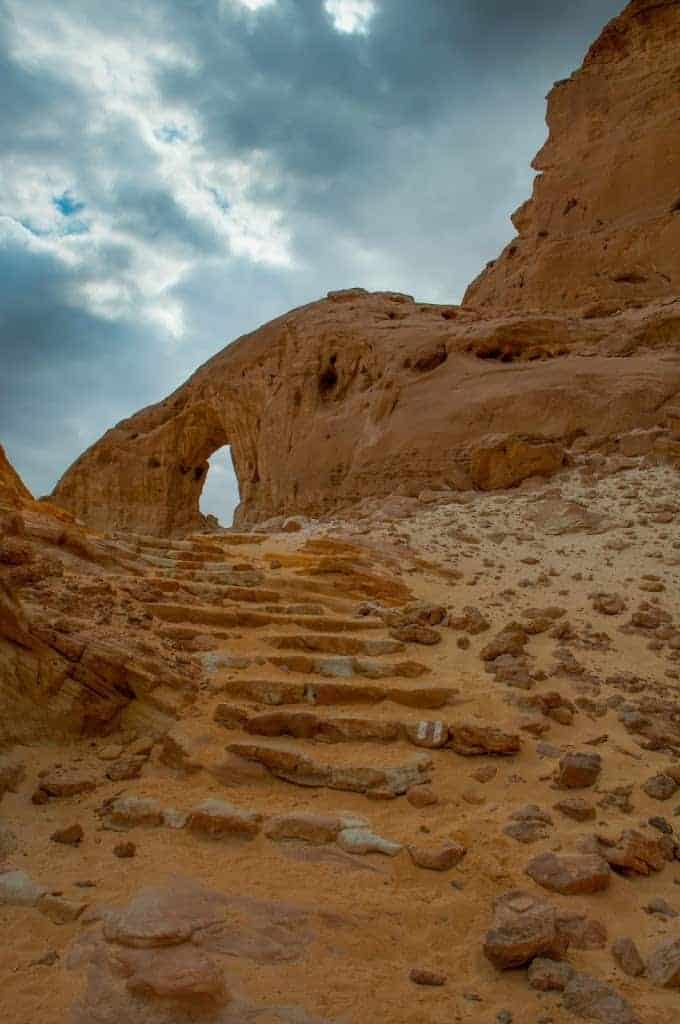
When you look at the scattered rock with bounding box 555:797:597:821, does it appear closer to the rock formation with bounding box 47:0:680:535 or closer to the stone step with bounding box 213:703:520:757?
the stone step with bounding box 213:703:520:757

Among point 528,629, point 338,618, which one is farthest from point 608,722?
point 338,618

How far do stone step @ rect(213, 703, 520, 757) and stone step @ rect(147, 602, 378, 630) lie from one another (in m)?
1.26

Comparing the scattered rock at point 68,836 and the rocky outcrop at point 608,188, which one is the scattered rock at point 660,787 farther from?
the rocky outcrop at point 608,188

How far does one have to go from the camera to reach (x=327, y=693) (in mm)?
4547

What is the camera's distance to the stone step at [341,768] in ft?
12.2

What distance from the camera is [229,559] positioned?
7.69 metres

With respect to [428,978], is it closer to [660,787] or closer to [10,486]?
[660,787]

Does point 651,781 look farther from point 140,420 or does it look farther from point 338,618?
point 140,420

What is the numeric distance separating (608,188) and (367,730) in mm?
16933

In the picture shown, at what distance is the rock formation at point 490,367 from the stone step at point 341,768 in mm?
6970

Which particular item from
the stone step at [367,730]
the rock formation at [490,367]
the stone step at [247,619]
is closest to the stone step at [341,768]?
the stone step at [367,730]

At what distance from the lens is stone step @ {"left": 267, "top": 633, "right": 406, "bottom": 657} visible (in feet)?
17.4

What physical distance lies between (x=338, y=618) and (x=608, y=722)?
2.25 meters

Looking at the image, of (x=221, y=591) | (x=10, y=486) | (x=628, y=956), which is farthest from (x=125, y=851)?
(x=10, y=486)
